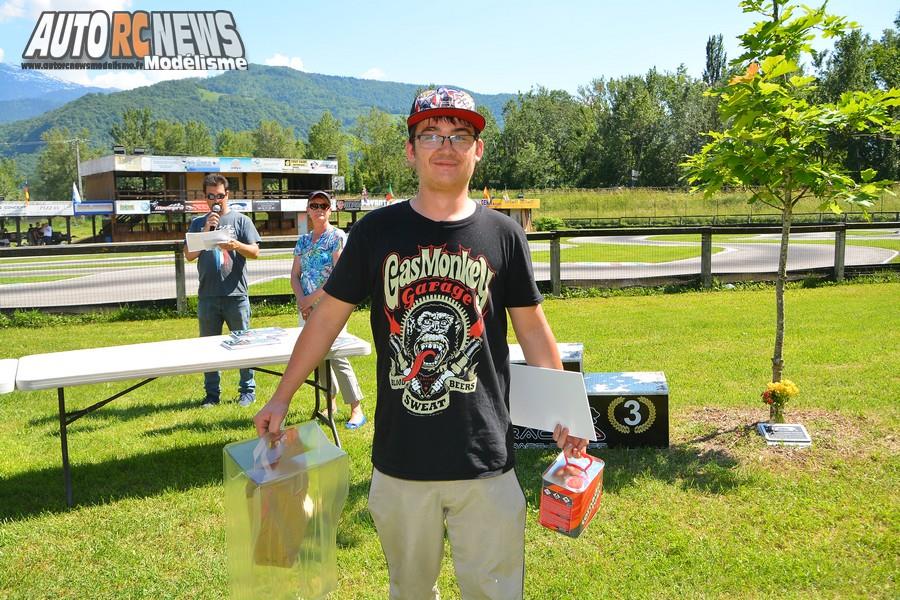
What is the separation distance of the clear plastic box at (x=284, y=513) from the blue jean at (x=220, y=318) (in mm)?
4049

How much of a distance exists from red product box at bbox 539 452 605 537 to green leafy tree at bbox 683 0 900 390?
3451mm

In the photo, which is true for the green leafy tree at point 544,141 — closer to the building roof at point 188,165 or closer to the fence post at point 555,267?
the building roof at point 188,165

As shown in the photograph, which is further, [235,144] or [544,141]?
[235,144]

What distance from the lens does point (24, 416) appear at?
6410 millimetres

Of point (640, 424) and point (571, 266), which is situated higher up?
point (571, 266)

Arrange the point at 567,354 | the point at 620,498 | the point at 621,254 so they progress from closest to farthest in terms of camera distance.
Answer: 1. the point at 620,498
2. the point at 567,354
3. the point at 621,254

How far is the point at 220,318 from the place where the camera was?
661cm

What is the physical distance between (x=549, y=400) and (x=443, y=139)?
963mm

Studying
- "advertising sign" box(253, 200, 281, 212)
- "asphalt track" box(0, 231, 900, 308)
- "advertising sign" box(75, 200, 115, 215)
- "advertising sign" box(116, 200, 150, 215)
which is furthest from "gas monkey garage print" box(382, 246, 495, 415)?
"advertising sign" box(253, 200, 281, 212)

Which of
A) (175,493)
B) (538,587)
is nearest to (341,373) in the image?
(175,493)

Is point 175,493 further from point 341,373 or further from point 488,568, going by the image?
point 488,568

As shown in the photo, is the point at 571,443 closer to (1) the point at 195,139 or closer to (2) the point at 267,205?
(2) the point at 267,205

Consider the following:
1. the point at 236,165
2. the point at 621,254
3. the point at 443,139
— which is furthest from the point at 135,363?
the point at 236,165

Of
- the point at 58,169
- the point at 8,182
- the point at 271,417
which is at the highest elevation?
the point at 58,169
